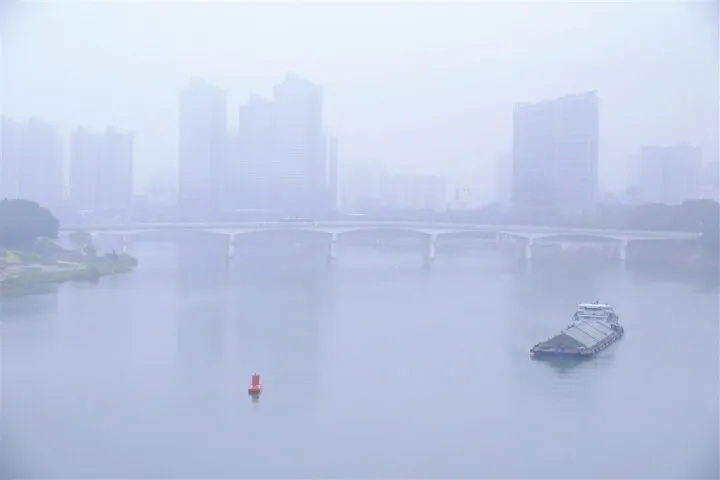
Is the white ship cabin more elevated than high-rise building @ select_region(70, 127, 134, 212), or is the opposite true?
high-rise building @ select_region(70, 127, 134, 212)

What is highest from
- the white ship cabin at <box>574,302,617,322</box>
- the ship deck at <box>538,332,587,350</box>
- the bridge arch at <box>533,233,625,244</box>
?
the bridge arch at <box>533,233,625,244</box>

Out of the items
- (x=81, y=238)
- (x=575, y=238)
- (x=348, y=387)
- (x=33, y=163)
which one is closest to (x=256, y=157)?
(x=33, y=163)

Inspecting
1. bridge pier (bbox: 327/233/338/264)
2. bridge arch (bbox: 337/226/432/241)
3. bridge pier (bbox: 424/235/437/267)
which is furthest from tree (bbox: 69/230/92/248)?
bridge pier (bbox: 424/235/437/267)

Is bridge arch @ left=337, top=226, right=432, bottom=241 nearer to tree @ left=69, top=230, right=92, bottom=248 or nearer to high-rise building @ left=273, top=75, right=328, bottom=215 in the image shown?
high-rise building @ left=273, top=75, right=328, bottom=215

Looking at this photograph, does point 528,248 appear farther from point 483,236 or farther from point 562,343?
point 562,343

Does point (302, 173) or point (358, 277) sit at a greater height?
point (302, 173)

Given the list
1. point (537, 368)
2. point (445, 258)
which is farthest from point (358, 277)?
point (537, 368)

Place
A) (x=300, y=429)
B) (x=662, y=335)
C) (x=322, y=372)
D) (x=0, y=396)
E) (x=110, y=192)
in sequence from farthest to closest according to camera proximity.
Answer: (x=110, y=192), (x=662, y=335), (x=322, y=372), (x=0, y=396), (x=300, y=429)

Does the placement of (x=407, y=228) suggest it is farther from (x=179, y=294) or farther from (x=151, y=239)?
(x=179, y=294)
